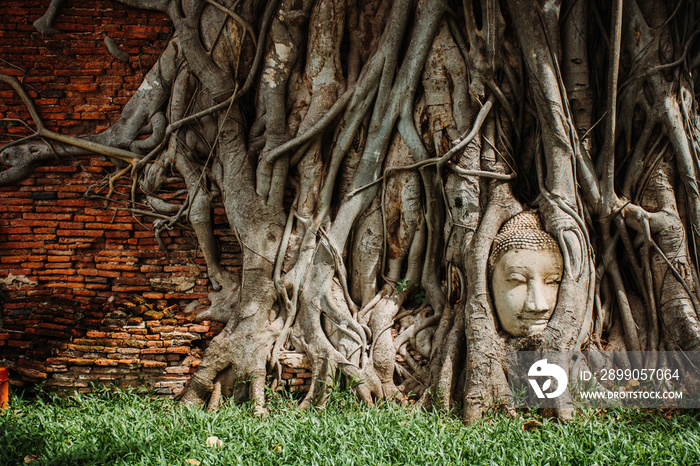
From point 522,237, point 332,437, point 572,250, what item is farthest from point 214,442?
point 572,250

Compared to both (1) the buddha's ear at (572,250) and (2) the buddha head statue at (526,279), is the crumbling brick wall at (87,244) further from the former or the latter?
(1) the buddha's ear at (572,250)

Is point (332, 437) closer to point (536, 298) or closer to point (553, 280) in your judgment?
point (536, 298)

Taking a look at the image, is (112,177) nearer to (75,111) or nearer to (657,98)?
(75,111)

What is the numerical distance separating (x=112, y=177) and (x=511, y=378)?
352 centimetres

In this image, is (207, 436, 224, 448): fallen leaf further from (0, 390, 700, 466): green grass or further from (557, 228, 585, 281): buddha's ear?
(557, 228, 585, 281): buddha's ear

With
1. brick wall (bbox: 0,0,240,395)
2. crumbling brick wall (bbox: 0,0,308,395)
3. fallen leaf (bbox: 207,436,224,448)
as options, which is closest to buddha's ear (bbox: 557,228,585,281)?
crumbling brick wall (bbox: 0,0,308,395)

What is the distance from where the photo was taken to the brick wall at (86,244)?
11.5ft

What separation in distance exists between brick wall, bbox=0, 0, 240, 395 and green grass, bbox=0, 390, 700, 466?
0.51 meters

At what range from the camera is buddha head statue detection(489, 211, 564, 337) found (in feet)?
9.95

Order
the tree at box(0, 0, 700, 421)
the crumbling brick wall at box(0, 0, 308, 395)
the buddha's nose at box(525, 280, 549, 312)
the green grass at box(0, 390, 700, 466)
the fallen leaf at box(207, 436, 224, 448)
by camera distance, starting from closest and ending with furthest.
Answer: the green grass at box(0, 390, 700, 466) < the fallen leaf at box(207, 436, 224, 448) < the buddha's nose at box(525, 280, 549, 312) < the tree at box(0, 0, 700, 421) < the crumbling brick wall at box(0, 0, 308, 395)

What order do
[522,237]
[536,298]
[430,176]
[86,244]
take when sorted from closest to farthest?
[536,298], [522,237], [430,176], [86,244]

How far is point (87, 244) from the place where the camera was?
12.9 ft

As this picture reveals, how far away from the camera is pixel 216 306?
3.72m

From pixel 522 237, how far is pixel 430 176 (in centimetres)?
80
